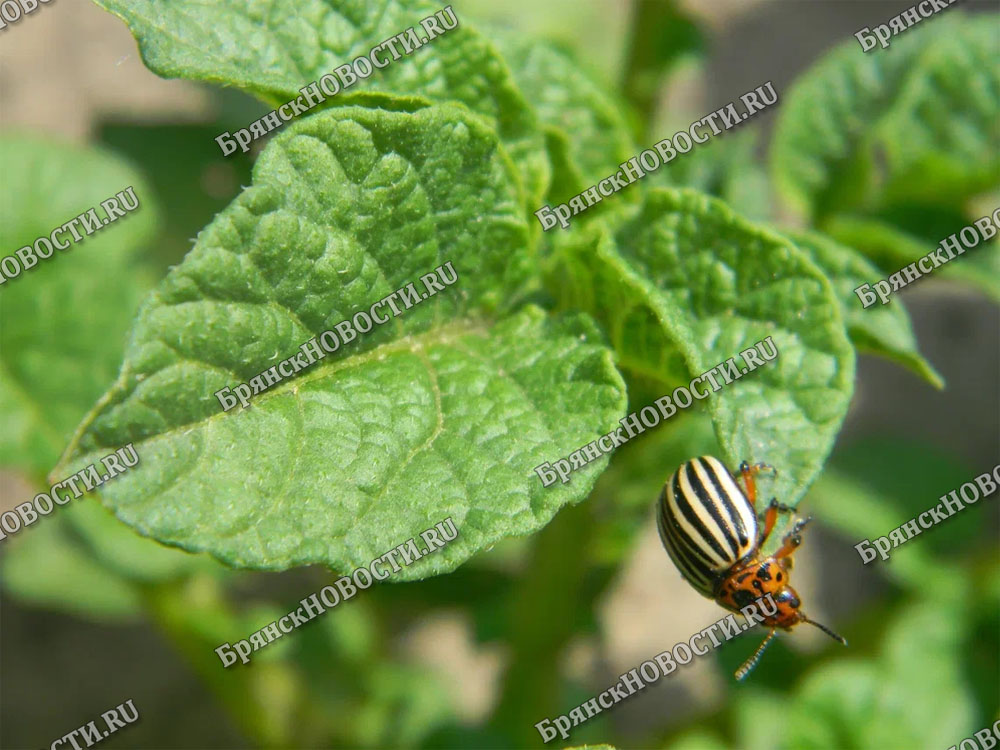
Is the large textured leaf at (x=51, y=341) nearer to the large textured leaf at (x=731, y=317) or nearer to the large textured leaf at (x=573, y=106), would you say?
the large textured leaf at (x=573, y=106)

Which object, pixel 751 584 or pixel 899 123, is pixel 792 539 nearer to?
pixel 751 584

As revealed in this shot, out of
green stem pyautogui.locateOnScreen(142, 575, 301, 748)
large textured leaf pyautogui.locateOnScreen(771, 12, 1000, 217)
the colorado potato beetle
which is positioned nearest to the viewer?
the colorado potato beetle

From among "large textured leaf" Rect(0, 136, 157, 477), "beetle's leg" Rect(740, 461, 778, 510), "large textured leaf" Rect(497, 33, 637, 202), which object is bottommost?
"beetle's leg" Rect(740, 461, 778, 510)

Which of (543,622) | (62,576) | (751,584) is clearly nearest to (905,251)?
(751,584)

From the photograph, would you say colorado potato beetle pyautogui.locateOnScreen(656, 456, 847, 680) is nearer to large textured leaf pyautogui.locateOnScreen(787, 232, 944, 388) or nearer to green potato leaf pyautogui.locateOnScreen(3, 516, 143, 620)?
large textured leaf pyautogui.locateOnScreen(787, 232, 944, 388)

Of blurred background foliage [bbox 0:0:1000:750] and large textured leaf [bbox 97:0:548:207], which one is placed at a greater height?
large textured leaf [bbox 97:0:548:207]

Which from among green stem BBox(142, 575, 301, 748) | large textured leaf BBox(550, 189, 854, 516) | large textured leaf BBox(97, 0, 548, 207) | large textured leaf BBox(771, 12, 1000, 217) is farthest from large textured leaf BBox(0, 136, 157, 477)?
large textured leaf BBox(771, 12, 1000, 217)
